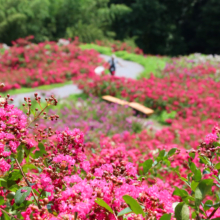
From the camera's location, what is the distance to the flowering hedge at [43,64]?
1078 centimetres

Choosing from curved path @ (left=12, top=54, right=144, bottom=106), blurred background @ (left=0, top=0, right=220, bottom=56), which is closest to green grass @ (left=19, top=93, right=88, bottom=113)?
curved path @ (left=12, top=54, right=144, bottom=106)

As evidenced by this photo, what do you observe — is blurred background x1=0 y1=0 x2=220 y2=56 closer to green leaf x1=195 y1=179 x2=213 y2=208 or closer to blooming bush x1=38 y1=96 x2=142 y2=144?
blooming bush x1=38 y1=96 x2=142 y2=144

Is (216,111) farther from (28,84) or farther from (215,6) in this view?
(215,6)

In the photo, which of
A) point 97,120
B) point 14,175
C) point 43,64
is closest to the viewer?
point 14,175

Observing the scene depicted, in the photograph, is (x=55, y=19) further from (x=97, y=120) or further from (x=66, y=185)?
(x=66, y=185)

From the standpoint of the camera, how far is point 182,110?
23.4 feet

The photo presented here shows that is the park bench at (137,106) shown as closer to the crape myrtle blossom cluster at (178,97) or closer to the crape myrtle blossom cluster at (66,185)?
the crape myrtle blossom cluster at (178,97)

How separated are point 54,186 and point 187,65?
37.7ft

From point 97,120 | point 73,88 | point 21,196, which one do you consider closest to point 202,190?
point 21,196

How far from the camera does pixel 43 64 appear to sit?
1231 centimetres

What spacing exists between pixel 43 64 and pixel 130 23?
46.6 ft

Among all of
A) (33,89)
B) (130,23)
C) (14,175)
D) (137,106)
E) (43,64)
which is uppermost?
(14,175)

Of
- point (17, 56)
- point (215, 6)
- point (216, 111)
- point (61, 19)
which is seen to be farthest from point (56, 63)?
point (215, 6)

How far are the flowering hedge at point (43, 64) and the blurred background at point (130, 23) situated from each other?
5.93 meters
